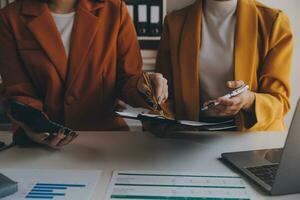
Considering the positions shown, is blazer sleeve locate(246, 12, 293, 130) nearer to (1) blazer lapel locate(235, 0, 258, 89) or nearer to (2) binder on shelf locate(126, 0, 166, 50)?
(1) blazer lapel locate(235, 0, 258, 89)

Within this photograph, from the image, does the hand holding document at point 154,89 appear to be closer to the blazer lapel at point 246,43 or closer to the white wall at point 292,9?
the blazer lapel at point 246,43

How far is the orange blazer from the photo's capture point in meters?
1.28

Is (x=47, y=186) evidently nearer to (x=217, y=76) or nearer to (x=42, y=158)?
(x=42, y=158)

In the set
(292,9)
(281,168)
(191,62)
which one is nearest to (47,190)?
(281,168)

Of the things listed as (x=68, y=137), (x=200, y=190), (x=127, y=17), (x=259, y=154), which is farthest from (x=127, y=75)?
(x=200, y=190)

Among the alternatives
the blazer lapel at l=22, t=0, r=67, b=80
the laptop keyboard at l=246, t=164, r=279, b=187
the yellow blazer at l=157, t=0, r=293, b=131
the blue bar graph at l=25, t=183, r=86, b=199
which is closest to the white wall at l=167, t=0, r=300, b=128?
the yellow blazer at l=157, t=0, r=293, b=131

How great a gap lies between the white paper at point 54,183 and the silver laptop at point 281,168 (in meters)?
0.32

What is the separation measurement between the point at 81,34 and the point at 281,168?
2.71 feet

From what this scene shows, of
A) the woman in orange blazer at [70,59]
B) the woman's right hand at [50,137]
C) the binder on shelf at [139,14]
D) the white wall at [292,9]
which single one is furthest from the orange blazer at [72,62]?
the white wall at [292,9]

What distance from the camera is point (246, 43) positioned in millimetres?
1342

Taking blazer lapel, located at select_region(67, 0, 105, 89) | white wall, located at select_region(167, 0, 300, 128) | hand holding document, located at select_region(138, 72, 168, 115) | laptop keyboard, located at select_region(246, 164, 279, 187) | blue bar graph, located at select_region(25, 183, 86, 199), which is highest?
blazer lapel, located at select_region(67, 0, 105, 89)

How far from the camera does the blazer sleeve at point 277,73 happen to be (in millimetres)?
1235

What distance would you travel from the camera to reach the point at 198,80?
1.38 m

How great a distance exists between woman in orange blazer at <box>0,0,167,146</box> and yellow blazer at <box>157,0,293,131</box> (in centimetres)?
15
